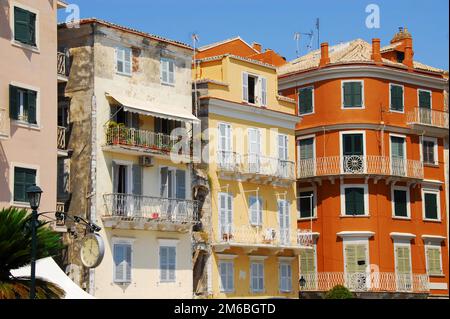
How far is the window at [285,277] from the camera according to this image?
159 ft

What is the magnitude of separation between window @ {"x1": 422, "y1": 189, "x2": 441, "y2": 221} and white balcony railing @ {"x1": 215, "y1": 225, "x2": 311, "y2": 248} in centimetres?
834

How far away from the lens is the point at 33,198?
79.4 ft

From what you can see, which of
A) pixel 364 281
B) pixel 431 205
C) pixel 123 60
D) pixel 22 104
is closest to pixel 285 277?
pixel 364 281

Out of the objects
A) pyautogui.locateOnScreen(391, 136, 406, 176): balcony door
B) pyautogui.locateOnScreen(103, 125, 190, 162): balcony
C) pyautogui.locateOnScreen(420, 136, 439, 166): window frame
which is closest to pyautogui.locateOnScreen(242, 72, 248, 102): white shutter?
pyautogui.locateOnScreen(103, 125, 190, 162): balcony

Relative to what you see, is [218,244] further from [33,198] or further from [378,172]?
[33,198]

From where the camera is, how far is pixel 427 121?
54656mm

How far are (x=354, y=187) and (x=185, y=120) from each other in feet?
44.6

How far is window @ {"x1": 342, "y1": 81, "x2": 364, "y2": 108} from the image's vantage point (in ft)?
173

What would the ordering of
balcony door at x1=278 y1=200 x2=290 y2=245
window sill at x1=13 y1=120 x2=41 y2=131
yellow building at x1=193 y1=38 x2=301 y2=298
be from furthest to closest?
balcony door at x1=278 y1=200 x2=290 y2=245, yellow building at x1=193 y1=38 x2=301 y2=298, window sill at x1=13 y1=120 x2=41 y2=131

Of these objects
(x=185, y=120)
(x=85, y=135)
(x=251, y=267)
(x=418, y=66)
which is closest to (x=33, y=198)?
(x=85, y=135)

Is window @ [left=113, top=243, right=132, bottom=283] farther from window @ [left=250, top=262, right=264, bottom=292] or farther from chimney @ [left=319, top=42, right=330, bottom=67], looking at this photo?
chimney @ [left=319, top=42, right=330, bottom=67]

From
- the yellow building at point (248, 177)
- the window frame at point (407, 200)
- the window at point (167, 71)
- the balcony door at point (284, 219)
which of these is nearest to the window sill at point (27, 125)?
the window at point (167, 71)

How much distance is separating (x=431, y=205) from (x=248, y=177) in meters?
13.5

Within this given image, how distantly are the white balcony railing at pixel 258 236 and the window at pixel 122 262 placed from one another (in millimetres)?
5684
